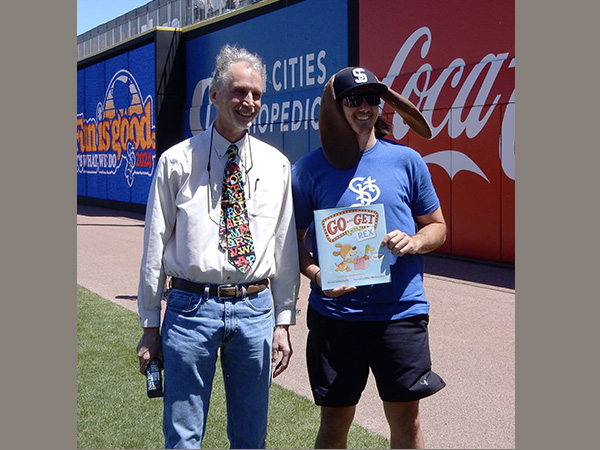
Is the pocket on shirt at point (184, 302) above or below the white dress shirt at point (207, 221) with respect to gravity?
below

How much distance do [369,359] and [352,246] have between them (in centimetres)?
52

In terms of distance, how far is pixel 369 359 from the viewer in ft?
10.8

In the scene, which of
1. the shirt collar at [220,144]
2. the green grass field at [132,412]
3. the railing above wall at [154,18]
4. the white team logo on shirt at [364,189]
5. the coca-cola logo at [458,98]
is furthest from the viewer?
the railing above wall at [154,18]

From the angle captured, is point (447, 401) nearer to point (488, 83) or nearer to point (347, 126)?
point (347, 126)

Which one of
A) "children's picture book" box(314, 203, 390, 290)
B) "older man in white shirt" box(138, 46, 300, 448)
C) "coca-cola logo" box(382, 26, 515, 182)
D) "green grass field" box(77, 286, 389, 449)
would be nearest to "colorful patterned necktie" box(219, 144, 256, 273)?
"older man in white shirt" box(138, 46, 300, 448)

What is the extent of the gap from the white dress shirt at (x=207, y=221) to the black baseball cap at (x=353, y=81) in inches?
15.2

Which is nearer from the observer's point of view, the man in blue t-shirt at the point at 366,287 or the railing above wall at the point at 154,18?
the man in blue t-shirt at the point at 366,287

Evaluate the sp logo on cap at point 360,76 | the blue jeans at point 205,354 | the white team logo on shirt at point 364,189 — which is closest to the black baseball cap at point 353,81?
the sp logo on cap at point 360,76

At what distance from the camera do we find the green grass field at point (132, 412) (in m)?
4.44

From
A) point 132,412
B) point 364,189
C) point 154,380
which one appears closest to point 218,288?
point 154,380

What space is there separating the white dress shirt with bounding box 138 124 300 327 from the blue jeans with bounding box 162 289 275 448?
9 cm

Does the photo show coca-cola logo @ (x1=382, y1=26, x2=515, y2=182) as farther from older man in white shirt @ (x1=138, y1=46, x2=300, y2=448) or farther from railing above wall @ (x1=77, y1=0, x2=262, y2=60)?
railing above wall @ (x1=77, y1=0, x2=262, y2=60)

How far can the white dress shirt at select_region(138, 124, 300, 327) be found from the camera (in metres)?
2.93

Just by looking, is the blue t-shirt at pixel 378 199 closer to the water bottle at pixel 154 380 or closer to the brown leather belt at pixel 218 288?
the brown leather belt at pixel 218 288
